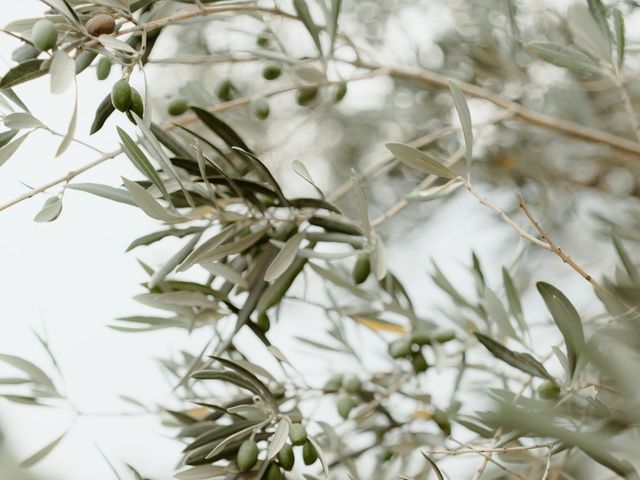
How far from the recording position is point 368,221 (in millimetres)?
663

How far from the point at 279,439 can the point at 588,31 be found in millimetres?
472

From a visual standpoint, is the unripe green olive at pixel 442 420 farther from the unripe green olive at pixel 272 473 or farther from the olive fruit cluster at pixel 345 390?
the unripe green olive at pixel 272 473

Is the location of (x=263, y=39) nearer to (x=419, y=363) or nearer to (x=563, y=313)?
(x=419, y=363)

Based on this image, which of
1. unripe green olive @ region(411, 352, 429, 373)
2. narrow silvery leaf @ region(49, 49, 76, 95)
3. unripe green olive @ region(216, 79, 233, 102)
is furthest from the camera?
unripe green olive @ region(216, 79, 233, 102)

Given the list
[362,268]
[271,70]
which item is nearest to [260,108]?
[271,70]

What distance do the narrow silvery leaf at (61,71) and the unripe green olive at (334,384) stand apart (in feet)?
1.45

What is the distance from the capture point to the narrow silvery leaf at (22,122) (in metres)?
0.58

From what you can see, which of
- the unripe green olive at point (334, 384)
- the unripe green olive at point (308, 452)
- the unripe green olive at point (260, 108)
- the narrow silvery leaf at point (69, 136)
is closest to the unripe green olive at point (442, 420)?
the unripe green olive at point (334, 384)

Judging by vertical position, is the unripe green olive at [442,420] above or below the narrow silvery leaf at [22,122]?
below

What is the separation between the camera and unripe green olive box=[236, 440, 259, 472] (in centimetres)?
63

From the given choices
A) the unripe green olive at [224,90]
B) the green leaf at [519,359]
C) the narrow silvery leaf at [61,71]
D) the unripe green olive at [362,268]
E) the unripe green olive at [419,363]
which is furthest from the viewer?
the unripe green olive at [224,90]

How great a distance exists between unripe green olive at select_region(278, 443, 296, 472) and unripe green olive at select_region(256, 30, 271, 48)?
481mm

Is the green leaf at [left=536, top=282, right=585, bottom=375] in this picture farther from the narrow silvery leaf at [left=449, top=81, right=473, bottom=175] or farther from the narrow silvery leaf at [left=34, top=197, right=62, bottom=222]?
the narrow silvery leaf at [left=34, top=197, right=62, bottom=222]

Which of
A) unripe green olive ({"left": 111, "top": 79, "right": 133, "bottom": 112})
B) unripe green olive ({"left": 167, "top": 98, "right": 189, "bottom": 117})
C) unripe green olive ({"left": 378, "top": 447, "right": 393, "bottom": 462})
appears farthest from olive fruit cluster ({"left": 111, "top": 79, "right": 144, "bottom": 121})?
unripe green olive ({"left": 378, "top": 447, "right": 393, "bottom": 462})
